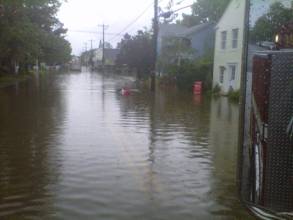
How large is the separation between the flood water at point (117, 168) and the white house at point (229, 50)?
625 inches

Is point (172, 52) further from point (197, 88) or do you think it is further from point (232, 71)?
point (232, 71)

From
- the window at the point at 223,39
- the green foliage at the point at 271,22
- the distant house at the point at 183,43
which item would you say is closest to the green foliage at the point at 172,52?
the distant house at the point at 183,43

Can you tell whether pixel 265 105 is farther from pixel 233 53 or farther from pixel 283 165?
pixel 233 53

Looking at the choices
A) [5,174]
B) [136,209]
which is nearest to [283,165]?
[136,209]

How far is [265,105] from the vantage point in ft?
19.1

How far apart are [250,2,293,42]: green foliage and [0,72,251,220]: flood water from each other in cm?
225

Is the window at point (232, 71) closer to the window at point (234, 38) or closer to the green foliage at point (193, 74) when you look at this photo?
the window at point (234, 38)

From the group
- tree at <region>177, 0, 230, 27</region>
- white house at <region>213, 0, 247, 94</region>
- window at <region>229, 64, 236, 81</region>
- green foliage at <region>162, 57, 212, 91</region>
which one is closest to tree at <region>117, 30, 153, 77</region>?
green foliage at <region>162, 57, 212, 91</region>

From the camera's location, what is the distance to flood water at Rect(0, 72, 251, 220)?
6.36 meters

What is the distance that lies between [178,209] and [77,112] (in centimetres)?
1264

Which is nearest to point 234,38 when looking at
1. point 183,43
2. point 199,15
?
point 183,43

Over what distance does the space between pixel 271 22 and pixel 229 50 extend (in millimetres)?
27658

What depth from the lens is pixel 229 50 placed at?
33281mm

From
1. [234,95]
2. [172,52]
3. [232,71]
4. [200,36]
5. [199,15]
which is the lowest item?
[234,95]
